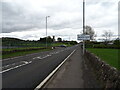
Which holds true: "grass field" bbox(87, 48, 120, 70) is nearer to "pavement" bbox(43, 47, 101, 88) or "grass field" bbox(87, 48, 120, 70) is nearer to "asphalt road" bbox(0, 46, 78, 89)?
"pavement" bbox(43, 47, 101, 88)

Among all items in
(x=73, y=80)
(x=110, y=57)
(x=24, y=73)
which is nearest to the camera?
(x=73, y=80)

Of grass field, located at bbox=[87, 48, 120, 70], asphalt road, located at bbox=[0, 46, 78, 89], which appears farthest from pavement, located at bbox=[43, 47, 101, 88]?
grass field, located at bbox=[87, 48, 120, 70]

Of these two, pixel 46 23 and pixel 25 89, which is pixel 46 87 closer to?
pixel 25 89

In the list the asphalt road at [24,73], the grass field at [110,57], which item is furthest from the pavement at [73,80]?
the grass field at [110,57]

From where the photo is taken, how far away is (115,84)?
17.7 feet

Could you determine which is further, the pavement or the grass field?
the grass field

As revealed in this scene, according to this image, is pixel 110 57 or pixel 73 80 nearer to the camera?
pixel 73 80

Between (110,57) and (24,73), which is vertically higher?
(24,73)

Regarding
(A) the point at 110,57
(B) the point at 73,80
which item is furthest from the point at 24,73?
(A) the point at 110,57

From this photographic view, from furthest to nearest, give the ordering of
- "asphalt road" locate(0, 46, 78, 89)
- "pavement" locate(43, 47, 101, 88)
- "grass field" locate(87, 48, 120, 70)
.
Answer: "grass field" locate(87, 48, 120, 70), "asphalt road" locate(0, 46, 78, 89), "pavement" locate(43, 47, 101, 88)

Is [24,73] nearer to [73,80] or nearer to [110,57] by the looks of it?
[73,80]

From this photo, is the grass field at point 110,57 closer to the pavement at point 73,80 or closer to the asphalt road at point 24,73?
the pavement at point 73,80

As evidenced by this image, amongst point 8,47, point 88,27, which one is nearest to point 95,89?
point 8,47

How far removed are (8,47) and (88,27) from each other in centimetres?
7641
